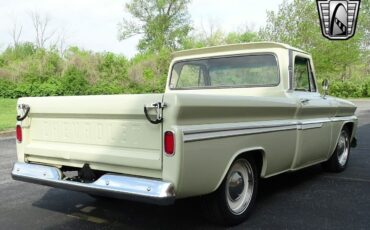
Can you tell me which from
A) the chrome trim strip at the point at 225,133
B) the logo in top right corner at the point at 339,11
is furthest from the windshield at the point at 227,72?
the logo in top right corner at the point at 339,11

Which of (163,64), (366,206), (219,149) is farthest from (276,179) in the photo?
(163,64)

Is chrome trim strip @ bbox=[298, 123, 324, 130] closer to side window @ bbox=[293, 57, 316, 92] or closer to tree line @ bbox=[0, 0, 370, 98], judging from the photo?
side window @ bbox=[293, 57, 316, 92]

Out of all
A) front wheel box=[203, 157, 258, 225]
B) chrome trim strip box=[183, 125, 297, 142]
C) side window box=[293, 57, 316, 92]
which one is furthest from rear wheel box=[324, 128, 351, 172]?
front wheel box=[203, 157, 258, 225]

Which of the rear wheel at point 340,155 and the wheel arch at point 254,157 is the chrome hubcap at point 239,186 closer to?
the wheel arch at point 254,157

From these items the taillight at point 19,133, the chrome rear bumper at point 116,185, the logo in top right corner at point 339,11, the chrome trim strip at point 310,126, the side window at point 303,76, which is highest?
the logo in top right corner at point 339,11

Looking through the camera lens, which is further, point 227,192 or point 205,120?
point 227,192

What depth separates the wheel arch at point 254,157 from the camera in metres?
3.90

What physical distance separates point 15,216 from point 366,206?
12.3ft

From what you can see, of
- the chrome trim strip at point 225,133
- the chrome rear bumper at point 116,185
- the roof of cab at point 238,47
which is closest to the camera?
the chrome rear bumper at point 116,185

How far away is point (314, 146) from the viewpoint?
219 inches

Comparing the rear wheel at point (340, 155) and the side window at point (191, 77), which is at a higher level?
the side window at point (191, 77)

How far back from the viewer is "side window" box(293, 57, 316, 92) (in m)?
5.59

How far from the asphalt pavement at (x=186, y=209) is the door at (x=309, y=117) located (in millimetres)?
445

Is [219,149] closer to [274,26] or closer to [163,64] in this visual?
[163,64]
